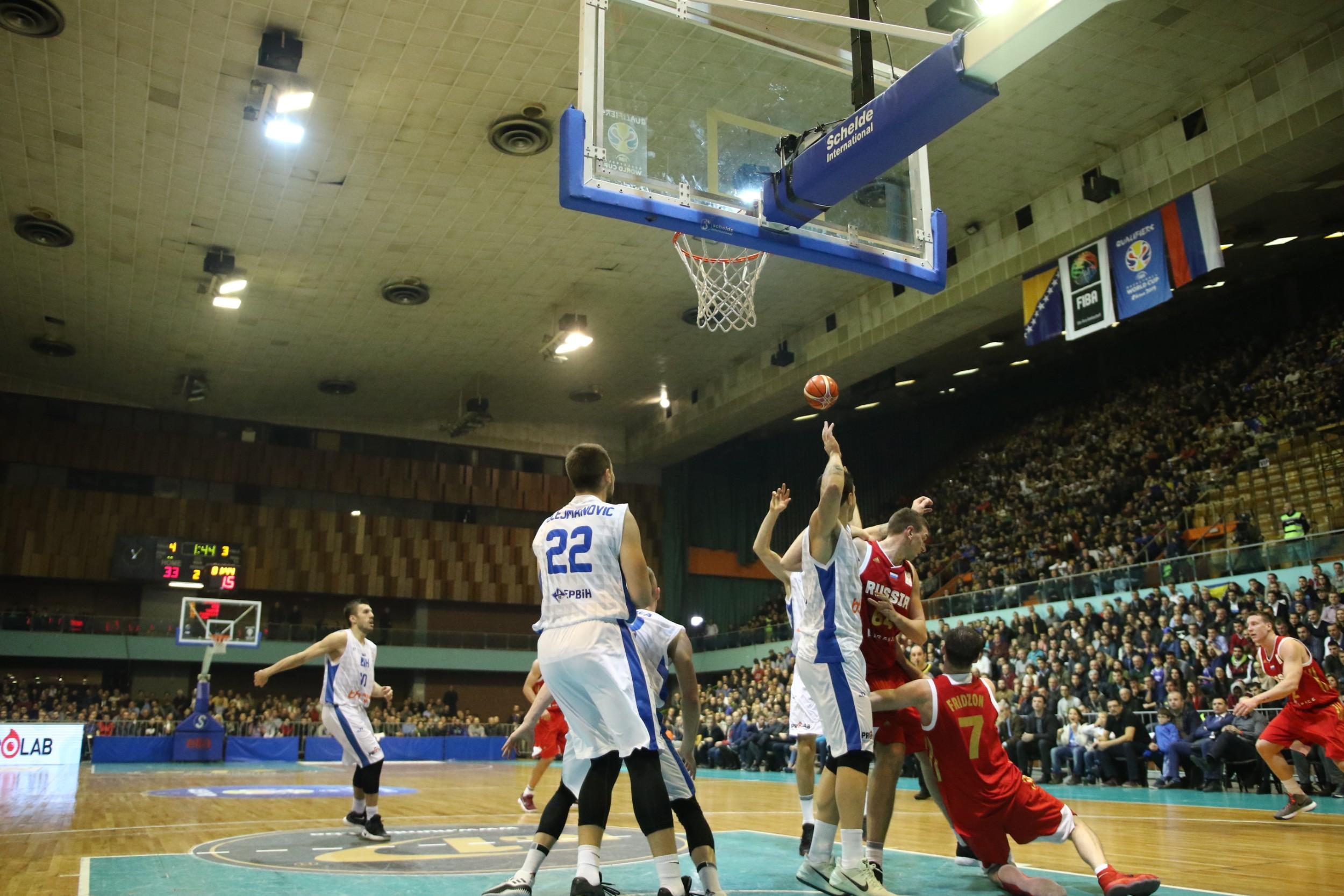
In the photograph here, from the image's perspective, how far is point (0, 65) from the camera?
1348 cm

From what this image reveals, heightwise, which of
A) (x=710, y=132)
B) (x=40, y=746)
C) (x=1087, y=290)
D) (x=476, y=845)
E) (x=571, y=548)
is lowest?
(x=476, y=845)

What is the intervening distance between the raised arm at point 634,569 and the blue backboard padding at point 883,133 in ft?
11.2

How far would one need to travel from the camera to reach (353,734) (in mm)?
7457

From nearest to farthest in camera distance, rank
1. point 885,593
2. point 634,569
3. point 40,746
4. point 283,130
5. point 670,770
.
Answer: point 634,569, point 670,770, point 885,593, point 283,130, point 40,746

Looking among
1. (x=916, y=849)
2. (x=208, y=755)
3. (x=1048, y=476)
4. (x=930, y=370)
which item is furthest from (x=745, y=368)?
(x=916, y=849)

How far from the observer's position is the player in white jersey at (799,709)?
5664 mm

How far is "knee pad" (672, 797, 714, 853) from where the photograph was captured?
4.25m

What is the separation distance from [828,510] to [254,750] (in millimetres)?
21013

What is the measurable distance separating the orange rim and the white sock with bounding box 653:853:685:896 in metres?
7.17

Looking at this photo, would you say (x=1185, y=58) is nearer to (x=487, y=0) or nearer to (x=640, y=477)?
(x=487, y=0)

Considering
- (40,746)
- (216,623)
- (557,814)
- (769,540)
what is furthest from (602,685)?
(216,623)

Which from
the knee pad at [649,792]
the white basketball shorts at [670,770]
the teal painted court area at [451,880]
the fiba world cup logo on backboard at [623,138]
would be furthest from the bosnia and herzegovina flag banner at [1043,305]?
the knee pad at [649,792]

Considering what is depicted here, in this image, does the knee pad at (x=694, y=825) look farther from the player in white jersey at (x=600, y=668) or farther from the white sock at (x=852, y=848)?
the white sock at (x=852, y=848)

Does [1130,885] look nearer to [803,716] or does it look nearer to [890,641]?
[890,641]
